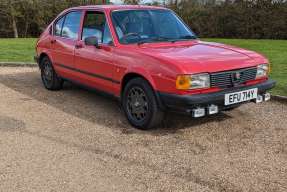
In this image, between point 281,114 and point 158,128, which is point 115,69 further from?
point 281,114

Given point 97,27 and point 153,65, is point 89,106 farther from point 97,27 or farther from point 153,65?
point 153,65

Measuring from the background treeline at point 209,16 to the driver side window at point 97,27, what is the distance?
1479cm

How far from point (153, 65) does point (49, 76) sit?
11.8ft

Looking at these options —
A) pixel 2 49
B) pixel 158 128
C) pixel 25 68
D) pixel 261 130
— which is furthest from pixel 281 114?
pixel 2 49

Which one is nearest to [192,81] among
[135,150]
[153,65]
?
[153,65]

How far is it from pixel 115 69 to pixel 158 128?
107 centimetres

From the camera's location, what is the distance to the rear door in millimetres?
7482

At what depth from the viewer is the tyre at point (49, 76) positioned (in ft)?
27.8

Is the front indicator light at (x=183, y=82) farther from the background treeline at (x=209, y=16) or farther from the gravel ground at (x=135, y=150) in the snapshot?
the background treeline at (x=209, y=16)

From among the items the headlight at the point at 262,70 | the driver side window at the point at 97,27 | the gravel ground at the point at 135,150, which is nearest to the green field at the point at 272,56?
the gravel ground at the point at 135,150

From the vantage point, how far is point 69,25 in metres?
7.80

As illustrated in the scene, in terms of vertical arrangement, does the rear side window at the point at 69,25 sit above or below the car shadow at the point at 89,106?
above

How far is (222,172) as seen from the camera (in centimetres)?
457

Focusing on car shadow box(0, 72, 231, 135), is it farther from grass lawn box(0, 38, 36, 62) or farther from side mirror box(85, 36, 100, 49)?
grass lawn box(0, 38, 36, 62)
